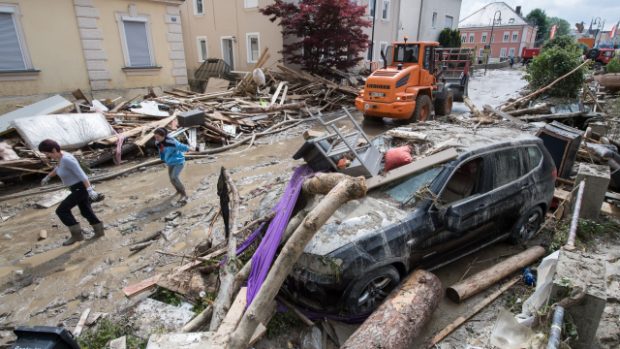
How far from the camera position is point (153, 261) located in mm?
5027

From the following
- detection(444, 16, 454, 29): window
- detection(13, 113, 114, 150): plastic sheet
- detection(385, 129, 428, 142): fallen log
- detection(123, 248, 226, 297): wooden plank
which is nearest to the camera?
detection(123, 248, 226, 297): wooden plank

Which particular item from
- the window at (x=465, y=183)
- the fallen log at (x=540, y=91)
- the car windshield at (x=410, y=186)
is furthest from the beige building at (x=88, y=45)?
the fallen log at (x=540, y=91)

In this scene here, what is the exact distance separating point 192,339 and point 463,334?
2.73 metres

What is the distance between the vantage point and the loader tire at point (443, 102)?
13.4m

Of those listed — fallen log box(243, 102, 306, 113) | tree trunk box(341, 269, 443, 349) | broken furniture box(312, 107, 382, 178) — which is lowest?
Result: tree trunk box(341, 269, 443, 349)

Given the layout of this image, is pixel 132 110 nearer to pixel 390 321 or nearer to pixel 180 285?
pixel 180 285

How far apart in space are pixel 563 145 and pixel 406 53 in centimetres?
646

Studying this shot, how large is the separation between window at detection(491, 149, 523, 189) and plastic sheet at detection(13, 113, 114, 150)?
375 inches

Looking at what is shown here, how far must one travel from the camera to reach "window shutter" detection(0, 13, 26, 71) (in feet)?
35.7

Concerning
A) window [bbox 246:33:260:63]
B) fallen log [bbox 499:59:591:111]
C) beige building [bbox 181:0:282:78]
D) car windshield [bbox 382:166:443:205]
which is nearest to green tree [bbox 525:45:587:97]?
fallen log [bbox 499:59:591:111]

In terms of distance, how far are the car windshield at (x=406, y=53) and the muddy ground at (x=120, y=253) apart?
663cm

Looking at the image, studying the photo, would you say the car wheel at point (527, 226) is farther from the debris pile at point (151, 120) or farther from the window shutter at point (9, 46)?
the window shutter at point (9, 46)

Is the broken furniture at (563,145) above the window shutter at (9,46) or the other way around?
the other way around

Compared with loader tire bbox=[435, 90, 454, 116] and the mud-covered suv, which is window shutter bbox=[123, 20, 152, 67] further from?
the mud-covered suv
